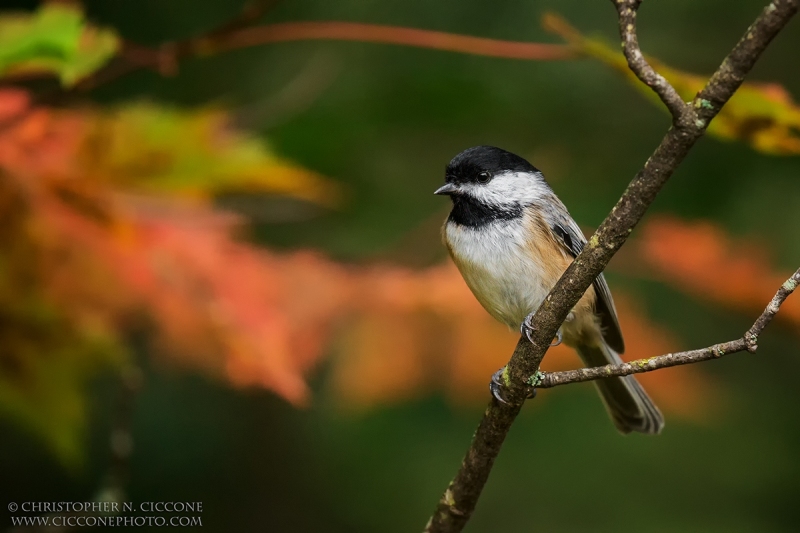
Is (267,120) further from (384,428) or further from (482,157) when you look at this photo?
(384,428)

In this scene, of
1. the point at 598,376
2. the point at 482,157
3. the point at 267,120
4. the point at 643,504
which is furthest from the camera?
the point at 643,504

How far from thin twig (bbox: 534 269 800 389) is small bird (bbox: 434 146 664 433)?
0.63 metres

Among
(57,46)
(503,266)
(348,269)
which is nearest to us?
(57,46)

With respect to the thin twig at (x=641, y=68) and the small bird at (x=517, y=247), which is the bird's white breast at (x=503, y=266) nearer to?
the small bird at (x=517, y=247)

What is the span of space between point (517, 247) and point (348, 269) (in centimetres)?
42

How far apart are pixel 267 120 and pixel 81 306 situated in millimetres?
951

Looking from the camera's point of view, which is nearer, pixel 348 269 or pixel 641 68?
pixel 641 68

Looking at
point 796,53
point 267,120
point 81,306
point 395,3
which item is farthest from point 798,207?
point 81,306

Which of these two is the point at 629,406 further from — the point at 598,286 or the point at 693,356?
the point at 693,356

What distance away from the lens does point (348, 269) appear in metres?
2.02

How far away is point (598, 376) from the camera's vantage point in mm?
1146

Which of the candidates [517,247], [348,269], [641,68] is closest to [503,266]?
[517,247]

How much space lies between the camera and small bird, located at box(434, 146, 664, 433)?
186 cm

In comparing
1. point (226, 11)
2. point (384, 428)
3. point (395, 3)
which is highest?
point (395, 3)
